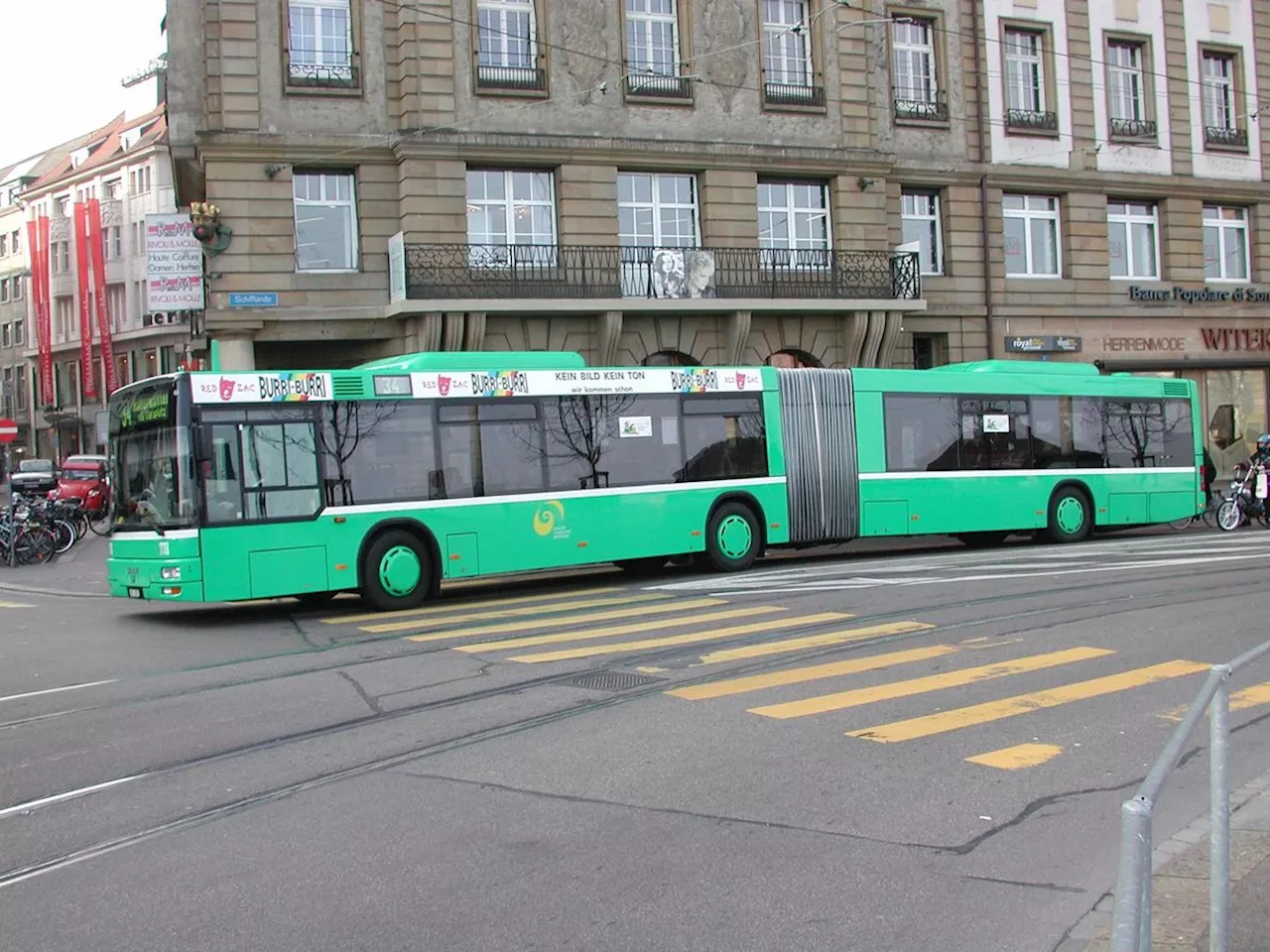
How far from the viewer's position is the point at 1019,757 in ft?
23.3

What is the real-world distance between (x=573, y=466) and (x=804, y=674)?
7.38 meters

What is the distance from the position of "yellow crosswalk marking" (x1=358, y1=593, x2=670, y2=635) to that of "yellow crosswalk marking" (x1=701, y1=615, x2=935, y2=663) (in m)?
3.49

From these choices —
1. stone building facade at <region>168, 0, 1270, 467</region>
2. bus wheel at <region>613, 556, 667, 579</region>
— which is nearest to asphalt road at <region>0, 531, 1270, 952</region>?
bus wheel at <region>613, 556, 667, 579</region>

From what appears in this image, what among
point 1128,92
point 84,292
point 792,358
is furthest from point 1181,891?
point 84,292

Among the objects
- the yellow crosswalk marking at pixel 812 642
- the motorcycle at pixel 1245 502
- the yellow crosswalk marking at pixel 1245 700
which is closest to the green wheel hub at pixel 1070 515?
the motorcycle at pixel 1245 502

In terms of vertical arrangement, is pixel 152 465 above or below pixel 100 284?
below

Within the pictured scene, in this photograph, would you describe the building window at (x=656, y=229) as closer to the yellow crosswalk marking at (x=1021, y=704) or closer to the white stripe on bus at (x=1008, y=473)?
the white stripe on bus at (x=1008, y=473)

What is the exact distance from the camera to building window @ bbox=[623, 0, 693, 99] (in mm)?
26875

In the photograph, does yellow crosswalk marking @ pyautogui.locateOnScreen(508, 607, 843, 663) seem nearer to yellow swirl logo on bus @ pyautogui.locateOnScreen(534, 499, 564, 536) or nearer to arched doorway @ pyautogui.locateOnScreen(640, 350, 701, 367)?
yellow swirl logo on bus @ pyautogui.locateOnScreen(534, 499, 564, 536)

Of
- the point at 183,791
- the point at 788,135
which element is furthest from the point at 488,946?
the point at 788,135

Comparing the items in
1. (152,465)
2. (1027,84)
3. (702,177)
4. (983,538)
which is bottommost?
(983,538)

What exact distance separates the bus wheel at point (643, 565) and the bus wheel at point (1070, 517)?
7.11 meters

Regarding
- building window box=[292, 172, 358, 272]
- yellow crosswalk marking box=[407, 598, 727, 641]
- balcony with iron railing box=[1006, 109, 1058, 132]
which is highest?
balcony with iron railing box=[1006, 109, 1058, 132]

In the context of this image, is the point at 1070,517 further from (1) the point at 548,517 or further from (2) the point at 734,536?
(1) the point at 548,517
